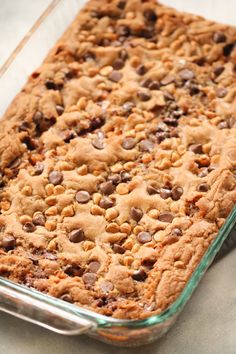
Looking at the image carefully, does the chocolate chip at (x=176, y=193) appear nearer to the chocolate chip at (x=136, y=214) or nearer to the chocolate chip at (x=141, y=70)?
the chocolate chip at (x=136, y=214)

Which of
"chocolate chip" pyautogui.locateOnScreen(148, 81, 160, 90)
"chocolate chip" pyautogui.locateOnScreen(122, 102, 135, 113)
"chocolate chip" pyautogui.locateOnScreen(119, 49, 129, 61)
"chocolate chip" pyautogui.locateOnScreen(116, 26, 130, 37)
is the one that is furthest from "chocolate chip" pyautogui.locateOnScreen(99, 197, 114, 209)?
"chocolate chip" pyautogui.locateOnScreen(116, 26, 130, 37)

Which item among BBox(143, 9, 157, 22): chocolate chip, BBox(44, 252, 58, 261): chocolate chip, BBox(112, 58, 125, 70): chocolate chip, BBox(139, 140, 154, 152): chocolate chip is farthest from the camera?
BBox(143, 9, 157, 22): chocolate chip

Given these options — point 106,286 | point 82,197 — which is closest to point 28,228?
point 82,197

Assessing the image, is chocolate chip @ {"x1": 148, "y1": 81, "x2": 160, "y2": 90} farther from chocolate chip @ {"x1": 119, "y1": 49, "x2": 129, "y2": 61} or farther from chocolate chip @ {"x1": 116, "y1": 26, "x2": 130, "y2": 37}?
chocolate chip @ {"x1": 116, "y1": 26, "x2": 130, "y2": 37}

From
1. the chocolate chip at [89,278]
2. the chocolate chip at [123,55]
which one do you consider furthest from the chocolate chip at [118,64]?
the chocolate chip at [89,278]

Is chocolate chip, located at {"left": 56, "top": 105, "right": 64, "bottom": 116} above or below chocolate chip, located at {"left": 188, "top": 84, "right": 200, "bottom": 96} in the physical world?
below

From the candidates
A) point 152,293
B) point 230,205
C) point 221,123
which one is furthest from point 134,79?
point 152,293

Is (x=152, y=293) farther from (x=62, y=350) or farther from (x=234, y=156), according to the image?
(x=234, y=156)
